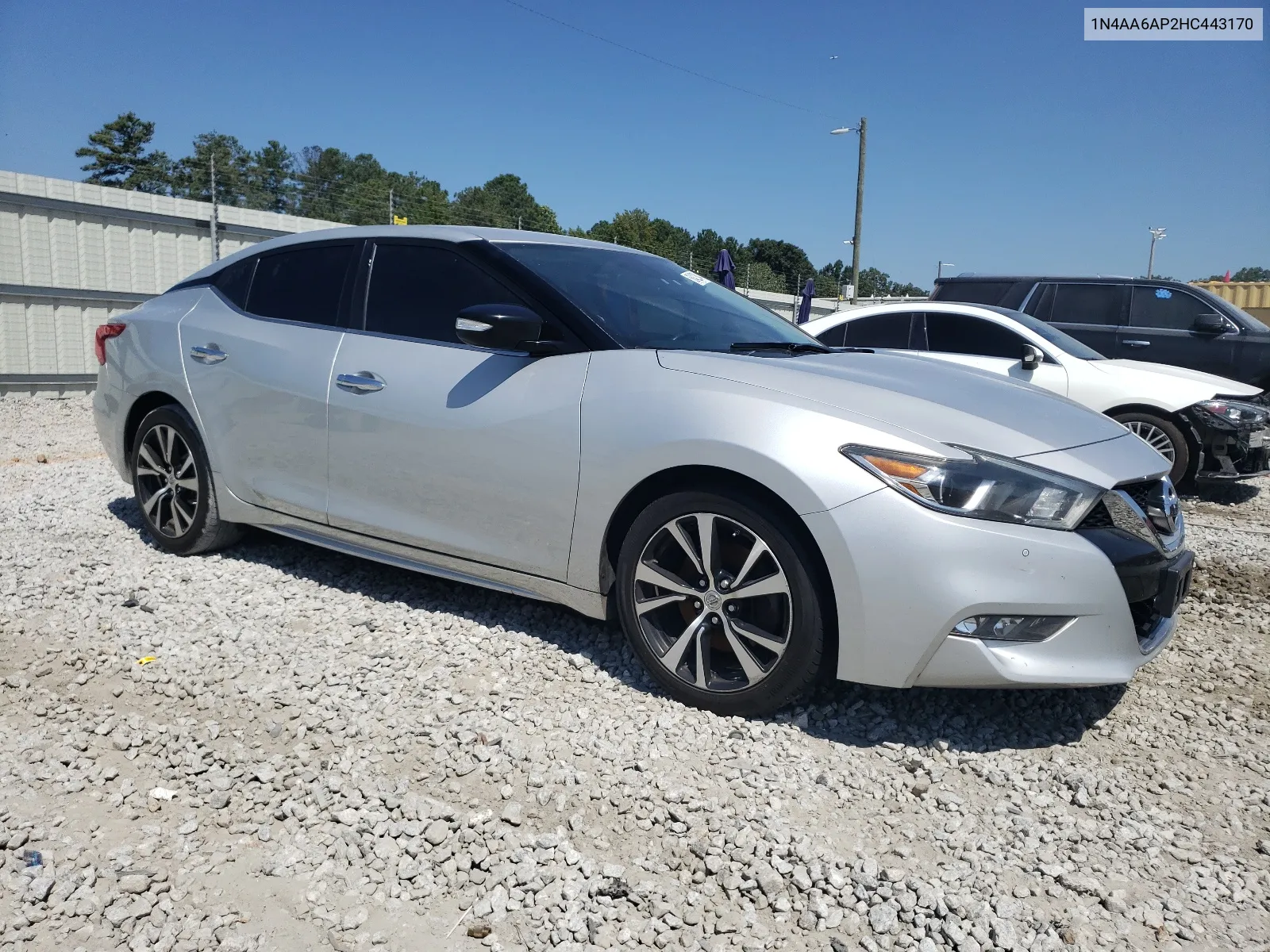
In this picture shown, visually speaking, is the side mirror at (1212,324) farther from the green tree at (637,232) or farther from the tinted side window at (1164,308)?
the green tree at (637,232)

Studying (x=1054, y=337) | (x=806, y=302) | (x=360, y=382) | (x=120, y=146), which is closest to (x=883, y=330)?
(x=1054, y=337)

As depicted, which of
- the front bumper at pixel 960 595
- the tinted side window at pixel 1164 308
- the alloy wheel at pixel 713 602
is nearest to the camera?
the front bumper at pixel 960 595

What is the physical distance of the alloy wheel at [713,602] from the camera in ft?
9.90

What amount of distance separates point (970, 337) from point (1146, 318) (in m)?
3.03

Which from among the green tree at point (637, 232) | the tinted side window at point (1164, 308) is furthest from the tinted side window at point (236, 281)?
the green tree at point (637, 232)

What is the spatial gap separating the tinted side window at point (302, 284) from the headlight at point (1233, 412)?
671 centimetres

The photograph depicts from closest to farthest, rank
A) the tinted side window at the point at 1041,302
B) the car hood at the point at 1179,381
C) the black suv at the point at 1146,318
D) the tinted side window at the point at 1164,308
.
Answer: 1. the car hood at the point at 1179,381
2. the black suv at the point at 1146,318
3. the tinted side window at the point at 1164,308
4. the tinted side window at the point at 1041,302

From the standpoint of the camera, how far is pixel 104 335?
5.12 metres

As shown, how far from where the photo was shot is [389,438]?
12.6ft

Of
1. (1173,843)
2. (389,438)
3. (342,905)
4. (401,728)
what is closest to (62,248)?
(389,438)

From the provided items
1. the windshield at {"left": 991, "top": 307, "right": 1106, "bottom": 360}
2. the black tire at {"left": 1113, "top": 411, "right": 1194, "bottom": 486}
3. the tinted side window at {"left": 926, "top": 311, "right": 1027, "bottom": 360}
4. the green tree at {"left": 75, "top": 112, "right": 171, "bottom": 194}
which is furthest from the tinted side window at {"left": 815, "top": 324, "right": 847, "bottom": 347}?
the green tree at {"left": 75, "top": 112, "right": 171, "bottom": 194}

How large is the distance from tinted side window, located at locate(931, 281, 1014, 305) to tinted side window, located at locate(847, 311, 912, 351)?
6.80 ft

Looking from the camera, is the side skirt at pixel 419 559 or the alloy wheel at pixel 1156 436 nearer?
the side skirt at pixel 419 559

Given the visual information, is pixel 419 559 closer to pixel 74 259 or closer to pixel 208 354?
pixel 208 354
